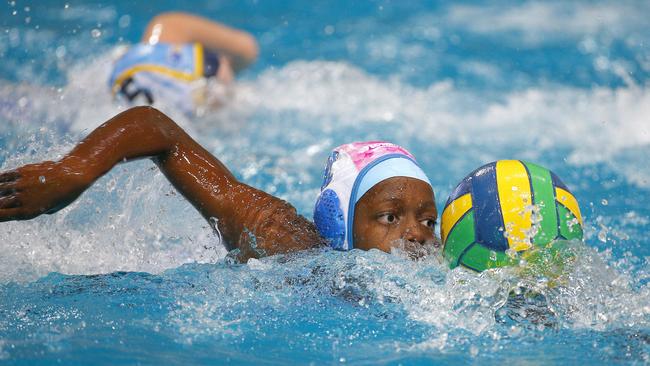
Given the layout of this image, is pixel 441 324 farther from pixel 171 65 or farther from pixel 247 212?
pixel 171 65

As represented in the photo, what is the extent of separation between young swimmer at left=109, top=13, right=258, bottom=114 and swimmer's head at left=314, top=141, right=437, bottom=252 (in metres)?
2.55

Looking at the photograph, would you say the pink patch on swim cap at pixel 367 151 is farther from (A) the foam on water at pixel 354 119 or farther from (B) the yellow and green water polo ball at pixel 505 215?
(A) the foam on water at pixel 354 119

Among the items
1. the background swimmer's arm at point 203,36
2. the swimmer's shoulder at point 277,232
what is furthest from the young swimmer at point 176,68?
the swimmer's shoulder at point 277,232

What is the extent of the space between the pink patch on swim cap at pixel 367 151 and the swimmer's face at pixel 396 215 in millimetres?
126

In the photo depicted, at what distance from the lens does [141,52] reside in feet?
17.9

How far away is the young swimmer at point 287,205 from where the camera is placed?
291cm

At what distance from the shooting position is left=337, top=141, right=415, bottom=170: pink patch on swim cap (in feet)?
10.1

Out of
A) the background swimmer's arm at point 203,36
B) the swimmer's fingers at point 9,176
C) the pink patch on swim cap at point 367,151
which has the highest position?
the background swimmer's arm at point 203,36

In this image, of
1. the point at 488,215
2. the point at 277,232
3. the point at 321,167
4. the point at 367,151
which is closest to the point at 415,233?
the point at 488,215

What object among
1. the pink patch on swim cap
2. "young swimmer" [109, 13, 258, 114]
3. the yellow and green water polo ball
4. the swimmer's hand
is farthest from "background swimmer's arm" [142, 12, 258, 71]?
the yellow and green water polo ball

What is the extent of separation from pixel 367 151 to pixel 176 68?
268 cm

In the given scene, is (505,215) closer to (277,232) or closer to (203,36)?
(277,232)

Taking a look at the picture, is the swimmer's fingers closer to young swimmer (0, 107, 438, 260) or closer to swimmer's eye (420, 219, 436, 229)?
young swimmer (0, 107, 438, 260)

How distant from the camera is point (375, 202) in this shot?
2969 mm
